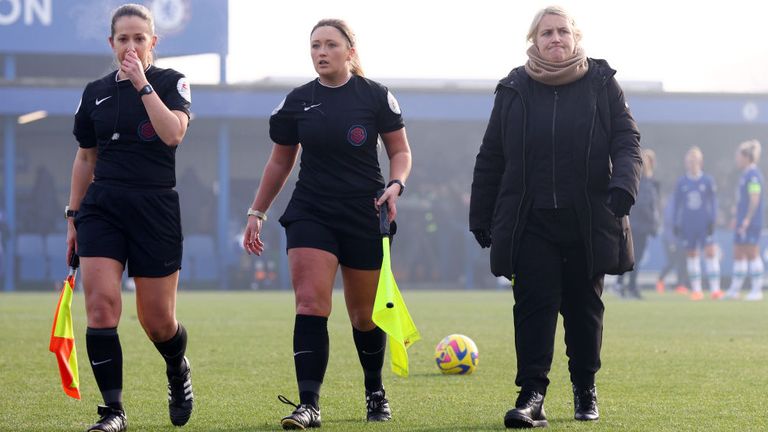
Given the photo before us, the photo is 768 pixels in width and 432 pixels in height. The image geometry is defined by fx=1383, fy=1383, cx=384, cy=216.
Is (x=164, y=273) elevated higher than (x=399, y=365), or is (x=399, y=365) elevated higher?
(x=164, y=273)

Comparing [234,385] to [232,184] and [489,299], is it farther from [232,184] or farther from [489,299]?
[232,184]

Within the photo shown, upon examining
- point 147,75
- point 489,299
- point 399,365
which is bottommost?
point 489,299

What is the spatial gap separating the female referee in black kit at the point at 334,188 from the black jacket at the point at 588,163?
1.72 feet

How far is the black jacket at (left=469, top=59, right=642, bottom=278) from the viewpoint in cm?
650

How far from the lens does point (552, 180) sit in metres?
6.50

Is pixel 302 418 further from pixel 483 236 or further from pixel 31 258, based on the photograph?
pixel 31 258

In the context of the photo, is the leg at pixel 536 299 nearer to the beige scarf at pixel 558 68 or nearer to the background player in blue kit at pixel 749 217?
the beige scarf at pixel 558 68

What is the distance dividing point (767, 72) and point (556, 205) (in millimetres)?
47857

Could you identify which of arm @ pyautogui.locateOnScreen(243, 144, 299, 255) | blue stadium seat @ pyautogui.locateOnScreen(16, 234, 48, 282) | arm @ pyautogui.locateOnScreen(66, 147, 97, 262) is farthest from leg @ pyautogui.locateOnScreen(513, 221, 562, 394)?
blue stadium seat @ pyautogui.locateOnScreen(16, 234, 48, 282)

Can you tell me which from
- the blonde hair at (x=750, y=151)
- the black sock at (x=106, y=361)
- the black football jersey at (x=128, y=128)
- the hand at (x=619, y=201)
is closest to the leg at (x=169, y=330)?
the black sock at (x=106, y=361)

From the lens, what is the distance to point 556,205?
650 centimetres

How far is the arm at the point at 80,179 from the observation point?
645cm

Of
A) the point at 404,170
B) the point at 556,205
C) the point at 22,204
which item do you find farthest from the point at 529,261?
the point at 22,204

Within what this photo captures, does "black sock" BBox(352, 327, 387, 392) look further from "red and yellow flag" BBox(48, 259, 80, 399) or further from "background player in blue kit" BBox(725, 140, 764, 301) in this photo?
"background player in blue kit" BBox(725, 140, 764, 301)
